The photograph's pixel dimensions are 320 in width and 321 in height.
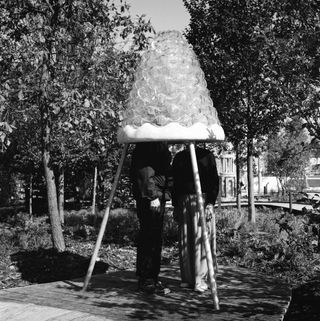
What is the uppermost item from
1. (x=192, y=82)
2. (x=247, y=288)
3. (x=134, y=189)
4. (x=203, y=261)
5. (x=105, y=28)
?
(x=105, y=28)

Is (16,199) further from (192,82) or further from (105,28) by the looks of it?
(192,82)

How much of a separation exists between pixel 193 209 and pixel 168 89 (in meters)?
1.52

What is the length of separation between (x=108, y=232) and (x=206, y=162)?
6.53 m

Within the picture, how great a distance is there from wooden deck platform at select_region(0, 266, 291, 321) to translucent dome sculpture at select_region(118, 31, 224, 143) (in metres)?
1.89

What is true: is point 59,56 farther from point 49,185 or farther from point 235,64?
point 235,64

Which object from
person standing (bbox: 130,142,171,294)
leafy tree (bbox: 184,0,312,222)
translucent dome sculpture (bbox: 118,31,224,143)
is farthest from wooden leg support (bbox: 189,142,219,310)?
leafy tree (bbox: 184,0,312,222)

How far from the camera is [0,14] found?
30.6ft

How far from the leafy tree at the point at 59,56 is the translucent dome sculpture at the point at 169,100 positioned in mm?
2411

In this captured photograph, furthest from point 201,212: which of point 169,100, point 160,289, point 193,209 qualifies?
point 169,100

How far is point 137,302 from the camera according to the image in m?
5.57

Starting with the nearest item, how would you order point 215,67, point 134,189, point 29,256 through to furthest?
point 134,189 < point 29,256 < point 215,67

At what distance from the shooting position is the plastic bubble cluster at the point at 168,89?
5898mm

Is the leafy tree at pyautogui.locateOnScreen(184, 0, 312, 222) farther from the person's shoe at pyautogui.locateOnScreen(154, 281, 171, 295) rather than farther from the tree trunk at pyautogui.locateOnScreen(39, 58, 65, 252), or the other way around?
the person's shoe at pyautogui.locateOnScreen(154, 281, 171, 295)

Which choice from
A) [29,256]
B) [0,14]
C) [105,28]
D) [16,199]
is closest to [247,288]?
[29,256]
